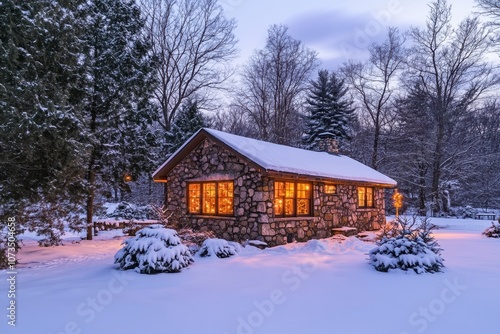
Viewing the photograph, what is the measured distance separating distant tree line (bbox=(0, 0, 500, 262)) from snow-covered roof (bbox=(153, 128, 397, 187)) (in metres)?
3.86

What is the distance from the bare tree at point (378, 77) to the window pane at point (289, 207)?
56.5 ft

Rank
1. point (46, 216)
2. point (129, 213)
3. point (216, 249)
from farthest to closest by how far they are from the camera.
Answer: point (129, 213), point (46, 216), point (216, 249)

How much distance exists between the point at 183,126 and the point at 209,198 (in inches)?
537

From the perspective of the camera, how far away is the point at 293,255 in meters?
9.30

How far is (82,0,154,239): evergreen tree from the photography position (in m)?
15.0

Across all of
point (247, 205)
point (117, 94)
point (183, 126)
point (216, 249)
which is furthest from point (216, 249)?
point (183, 126)

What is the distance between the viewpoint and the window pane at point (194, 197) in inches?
499

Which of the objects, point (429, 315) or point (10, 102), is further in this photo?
point (10, 102)

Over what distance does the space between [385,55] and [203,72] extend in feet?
48.1

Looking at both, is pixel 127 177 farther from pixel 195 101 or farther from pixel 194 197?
pixel 195 101

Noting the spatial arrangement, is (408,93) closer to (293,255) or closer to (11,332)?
(293,255)

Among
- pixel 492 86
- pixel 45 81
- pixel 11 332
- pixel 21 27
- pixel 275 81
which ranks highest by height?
pixel 275 81

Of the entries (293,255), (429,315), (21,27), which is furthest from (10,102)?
(429,315)

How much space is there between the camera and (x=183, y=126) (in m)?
24.9
